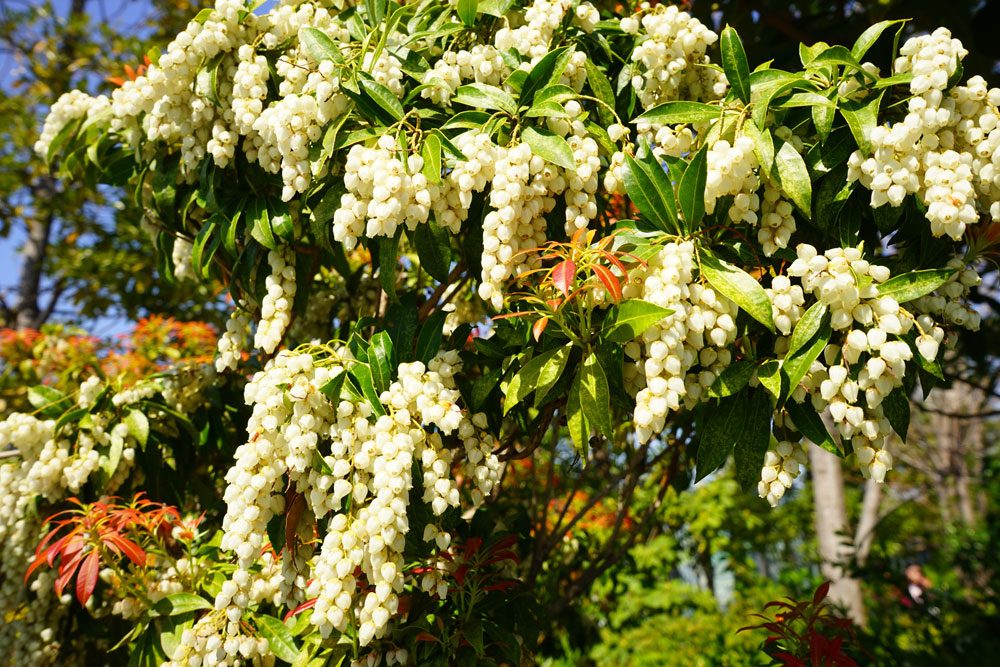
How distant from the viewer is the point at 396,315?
76.9 inches

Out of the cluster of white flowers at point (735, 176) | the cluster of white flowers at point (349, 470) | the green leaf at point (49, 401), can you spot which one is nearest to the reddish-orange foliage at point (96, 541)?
the green leaf at point (49, 401)

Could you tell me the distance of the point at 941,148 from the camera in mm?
1402

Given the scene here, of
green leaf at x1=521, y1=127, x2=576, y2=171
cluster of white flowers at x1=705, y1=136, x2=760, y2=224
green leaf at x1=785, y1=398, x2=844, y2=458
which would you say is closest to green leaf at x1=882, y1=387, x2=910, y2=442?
green leaf at x1=785, y1=398, x2=844, y2=458

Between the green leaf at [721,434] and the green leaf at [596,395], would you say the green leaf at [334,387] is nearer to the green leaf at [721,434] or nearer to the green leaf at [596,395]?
the green leaf at [596,395]

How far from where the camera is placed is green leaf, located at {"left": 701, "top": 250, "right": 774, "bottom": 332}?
4.43ft

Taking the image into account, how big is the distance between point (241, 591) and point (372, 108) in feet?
4.00

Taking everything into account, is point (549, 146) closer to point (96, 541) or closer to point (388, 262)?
point (388, 262)

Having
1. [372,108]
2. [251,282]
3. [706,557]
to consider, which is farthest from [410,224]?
[706,557]

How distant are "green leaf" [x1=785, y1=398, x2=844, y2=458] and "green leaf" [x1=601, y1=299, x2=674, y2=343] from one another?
1.36ft

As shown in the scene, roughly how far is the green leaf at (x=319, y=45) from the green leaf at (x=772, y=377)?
1.19 meters

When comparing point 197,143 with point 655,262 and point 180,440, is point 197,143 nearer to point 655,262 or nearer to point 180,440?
point 180,440

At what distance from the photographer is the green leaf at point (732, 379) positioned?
146 centimetres

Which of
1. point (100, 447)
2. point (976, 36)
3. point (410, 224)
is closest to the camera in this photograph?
point (410, 224)

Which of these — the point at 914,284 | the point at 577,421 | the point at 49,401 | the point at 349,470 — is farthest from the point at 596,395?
the point at 49,401
